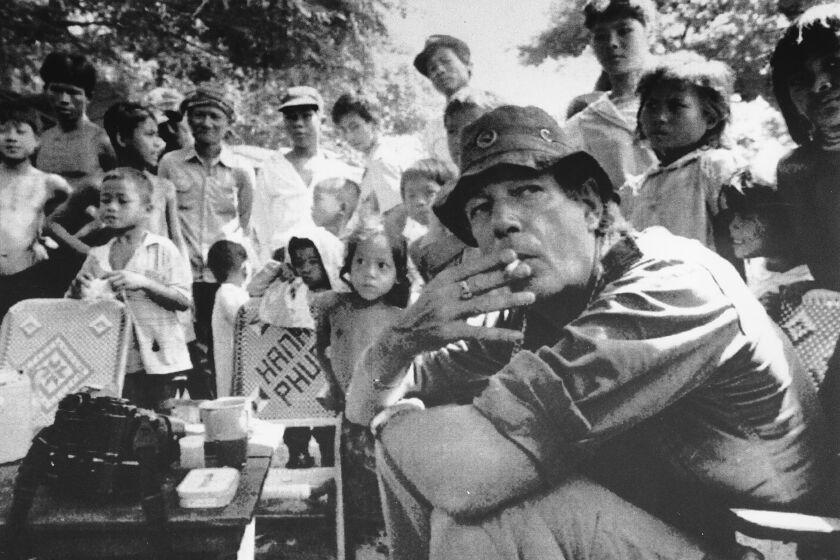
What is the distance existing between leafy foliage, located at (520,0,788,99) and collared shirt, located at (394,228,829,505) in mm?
950

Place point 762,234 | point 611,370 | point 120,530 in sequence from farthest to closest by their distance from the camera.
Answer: point 762,234
point 120,530
point 611,370

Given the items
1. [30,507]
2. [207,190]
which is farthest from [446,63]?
[30,507]

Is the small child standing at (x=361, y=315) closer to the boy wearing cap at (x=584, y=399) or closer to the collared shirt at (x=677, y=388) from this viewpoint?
the boy wearing cap at (x=584, y=399)

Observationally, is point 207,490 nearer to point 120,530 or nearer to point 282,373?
point 120,530

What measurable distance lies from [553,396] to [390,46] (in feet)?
4.71

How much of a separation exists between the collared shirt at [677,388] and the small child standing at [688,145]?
2.04 feet

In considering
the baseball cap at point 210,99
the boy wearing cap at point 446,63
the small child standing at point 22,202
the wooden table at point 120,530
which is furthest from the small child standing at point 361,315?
the small child standing at point 22,202

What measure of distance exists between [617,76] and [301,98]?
1.11m

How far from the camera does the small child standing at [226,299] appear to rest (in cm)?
242

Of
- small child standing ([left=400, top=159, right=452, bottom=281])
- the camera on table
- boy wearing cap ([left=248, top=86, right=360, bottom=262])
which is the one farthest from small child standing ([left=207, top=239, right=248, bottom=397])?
the camera on table

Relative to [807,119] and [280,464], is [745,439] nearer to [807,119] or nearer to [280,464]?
[807,119]

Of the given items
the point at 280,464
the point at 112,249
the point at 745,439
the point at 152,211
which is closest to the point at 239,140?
the point at 152,211

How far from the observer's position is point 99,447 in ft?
4.43

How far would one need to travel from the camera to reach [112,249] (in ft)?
8.16
